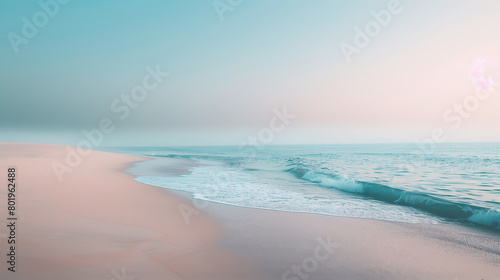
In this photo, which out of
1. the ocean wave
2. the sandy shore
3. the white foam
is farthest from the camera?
the white foam

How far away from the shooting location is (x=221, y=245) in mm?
5289

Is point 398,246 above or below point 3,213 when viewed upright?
below

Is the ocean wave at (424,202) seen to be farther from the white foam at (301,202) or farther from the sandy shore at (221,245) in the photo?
the sandy shore at (221,245)

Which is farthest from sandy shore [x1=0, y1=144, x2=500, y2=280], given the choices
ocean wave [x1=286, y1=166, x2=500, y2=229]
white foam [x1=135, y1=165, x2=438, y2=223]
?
ocean wave [x1=286, y1=166, x2=500, y2=229]

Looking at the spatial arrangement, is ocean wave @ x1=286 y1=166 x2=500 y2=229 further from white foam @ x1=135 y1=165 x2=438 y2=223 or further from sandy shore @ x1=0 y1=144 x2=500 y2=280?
sandy shore @ x1=0 y1=144 x2=500 y2=280

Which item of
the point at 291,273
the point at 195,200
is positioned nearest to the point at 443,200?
the point at 291,273

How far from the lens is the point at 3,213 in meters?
6.15

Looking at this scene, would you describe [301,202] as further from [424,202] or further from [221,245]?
[221,245]

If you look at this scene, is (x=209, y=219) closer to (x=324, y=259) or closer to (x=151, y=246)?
(x=151, y=246)

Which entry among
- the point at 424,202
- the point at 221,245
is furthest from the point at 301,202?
the point at 221,245

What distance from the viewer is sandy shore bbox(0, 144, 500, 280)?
4.07m

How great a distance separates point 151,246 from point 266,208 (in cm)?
434

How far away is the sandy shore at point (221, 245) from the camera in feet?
13.3

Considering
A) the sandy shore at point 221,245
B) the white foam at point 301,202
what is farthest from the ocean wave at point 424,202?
the sandy shore at point 221,245
